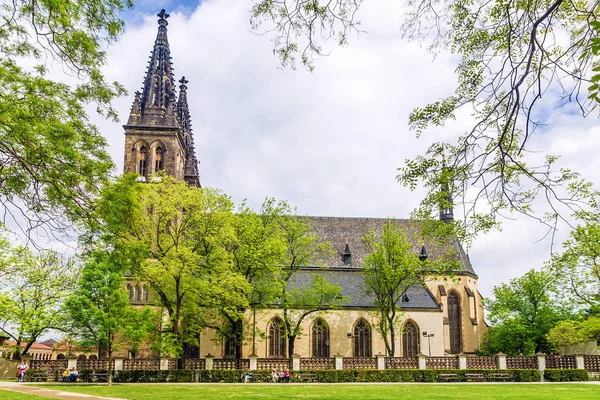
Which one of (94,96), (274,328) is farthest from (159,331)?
(94,96)

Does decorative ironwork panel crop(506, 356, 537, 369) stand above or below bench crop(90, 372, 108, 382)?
above

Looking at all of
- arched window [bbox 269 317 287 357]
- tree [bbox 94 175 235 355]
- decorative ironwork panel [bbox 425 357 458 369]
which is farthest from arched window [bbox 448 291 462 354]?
tree [bbox 94 175 235 355]

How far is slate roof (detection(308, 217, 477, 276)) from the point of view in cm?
5584

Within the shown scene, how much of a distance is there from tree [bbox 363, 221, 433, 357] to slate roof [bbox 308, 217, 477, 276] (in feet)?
31.8

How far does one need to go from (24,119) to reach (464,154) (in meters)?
7.14

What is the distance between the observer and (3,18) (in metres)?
8.52

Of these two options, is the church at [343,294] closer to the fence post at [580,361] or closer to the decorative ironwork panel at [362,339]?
the decorative ironwork panel at [362,339]

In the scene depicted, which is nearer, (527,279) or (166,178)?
(166,178)

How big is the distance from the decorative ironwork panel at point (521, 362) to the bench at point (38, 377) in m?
29.2

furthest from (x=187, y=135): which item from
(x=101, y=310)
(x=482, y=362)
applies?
(x=482, y=362)

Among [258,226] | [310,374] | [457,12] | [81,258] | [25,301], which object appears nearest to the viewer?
[457,12]

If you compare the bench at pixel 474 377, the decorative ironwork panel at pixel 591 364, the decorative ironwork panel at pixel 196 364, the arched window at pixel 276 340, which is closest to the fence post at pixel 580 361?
the decorative ironwork panel at pixel 591 364

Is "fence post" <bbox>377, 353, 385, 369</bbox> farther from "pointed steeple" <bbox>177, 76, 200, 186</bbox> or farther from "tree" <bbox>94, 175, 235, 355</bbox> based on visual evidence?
"pointed steeple" <bbox>177, 76, 200, 186</bbox>

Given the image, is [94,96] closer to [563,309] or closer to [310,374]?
[310,374]
